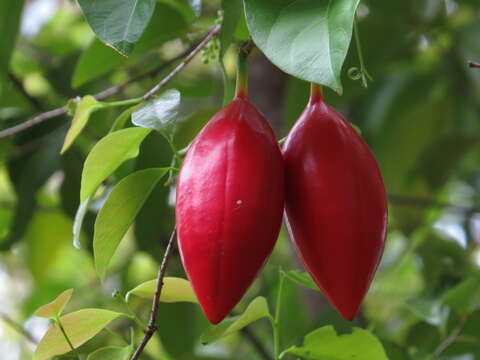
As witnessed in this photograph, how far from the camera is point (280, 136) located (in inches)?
46.8

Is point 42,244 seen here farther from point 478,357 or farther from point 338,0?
point 338,0

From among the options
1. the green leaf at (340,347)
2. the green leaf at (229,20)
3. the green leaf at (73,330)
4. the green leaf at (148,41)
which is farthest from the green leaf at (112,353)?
the green leaf at (148,41)

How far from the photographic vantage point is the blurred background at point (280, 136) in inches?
33.0

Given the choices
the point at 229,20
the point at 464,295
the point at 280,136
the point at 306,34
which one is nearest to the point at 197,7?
the point at 229,20

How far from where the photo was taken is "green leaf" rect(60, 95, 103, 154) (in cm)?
58

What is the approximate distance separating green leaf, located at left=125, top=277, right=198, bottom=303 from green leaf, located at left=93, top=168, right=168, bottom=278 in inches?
1.4

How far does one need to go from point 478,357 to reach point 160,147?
1.24 ft

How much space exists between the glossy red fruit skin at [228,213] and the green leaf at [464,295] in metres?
0.36

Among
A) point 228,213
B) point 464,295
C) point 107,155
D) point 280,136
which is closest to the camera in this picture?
point 228,213

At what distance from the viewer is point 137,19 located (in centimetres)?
52

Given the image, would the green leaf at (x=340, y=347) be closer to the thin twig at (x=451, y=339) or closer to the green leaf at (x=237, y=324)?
the green leaf at (x=237, y=324)

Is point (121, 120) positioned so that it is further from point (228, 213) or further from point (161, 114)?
point (228, 213)

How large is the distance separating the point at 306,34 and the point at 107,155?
16 cm

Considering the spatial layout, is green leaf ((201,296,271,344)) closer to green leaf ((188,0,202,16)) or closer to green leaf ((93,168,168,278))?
green leaf ((93,168,168,278))
